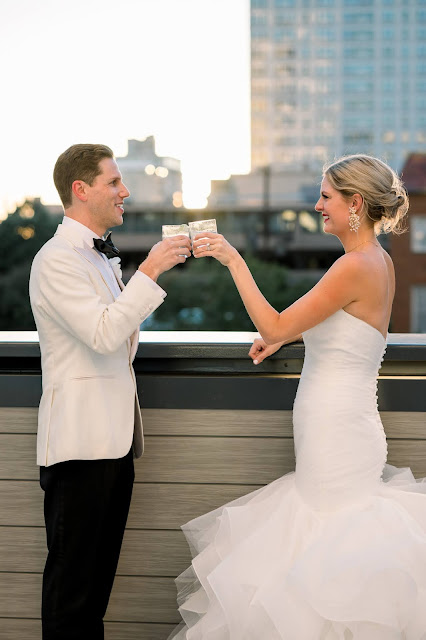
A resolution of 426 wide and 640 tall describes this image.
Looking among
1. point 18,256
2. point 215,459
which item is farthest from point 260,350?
point 18,256

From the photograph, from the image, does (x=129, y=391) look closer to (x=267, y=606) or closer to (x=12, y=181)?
(x=267, y=606)

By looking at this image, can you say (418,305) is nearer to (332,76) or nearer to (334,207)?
(332,76)

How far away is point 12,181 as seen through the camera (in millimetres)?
72625

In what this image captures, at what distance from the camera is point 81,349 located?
1.98 metres

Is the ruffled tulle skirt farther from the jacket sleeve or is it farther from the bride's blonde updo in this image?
the bride's blonde updo

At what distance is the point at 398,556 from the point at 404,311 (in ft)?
209

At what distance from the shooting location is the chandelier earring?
2.03 metres

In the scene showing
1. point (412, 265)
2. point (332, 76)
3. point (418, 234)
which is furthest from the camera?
point (332, 76)

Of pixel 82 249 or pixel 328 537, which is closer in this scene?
pixel 328 537

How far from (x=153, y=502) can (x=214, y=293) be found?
64904 mm

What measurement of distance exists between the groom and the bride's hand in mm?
41

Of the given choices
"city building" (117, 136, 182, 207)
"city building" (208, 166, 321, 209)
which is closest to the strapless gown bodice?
"city building" (208, 166, 321, 209)

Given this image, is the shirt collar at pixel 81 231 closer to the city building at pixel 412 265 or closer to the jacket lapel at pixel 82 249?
the jacket lapel at pixel 82 249

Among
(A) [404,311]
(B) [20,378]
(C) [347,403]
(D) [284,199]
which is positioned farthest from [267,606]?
(D) [284,199]
